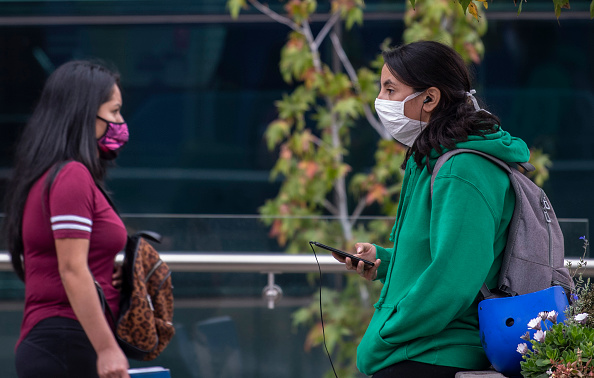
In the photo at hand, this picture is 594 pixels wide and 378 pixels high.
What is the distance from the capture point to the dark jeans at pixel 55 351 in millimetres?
2373

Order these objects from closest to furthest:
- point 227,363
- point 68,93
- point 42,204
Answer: point 42,204
point 68,93
point 227,363

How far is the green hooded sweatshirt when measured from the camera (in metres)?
1.87

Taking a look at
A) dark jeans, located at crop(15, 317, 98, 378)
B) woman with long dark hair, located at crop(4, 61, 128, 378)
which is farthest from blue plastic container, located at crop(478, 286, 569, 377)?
dark jeans, located at crop(15, 317, 98, 378)

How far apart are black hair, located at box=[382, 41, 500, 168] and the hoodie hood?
0.06 meters

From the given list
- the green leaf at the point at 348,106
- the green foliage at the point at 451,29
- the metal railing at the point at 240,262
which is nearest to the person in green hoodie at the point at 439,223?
the metal railing at the point at 240,262

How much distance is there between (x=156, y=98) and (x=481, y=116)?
516 cm

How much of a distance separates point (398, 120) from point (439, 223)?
436 millimetres

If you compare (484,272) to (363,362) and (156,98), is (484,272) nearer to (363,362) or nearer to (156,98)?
(363,362)

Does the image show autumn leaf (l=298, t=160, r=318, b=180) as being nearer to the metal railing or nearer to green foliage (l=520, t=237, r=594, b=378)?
the metal railing

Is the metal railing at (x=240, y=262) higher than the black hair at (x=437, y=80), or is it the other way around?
the black hair at (x=437, y=80)

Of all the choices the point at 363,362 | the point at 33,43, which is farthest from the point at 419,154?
the point at 33,43

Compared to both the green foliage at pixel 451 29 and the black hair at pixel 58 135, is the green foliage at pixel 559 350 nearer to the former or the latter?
the black hair at pixel 58 135

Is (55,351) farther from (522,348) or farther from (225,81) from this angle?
(225,81)

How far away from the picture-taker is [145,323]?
2617mm
